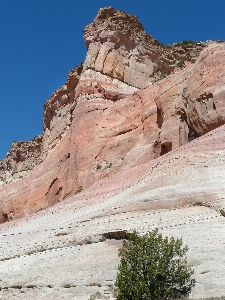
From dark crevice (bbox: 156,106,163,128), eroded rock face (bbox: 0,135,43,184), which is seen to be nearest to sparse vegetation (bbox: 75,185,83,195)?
dark crevice (bbox: 156,106,163,128)

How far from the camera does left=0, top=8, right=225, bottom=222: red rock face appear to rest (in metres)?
22.7

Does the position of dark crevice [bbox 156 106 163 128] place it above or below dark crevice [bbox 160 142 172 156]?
above

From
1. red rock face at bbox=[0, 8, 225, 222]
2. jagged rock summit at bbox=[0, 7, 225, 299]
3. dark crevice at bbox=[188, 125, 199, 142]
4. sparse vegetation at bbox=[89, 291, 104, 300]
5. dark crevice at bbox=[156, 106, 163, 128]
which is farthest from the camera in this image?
dark crevice at bbox=[156, 106, 163, 128]

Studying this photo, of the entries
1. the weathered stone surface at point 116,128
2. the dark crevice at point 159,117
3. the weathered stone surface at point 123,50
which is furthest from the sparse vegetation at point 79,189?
the weathered stone surface at point 123,50

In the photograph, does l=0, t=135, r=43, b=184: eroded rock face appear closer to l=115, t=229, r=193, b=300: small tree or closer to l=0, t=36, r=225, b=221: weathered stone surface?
l=0, t=36, r=225, b=221: weathered stone surface

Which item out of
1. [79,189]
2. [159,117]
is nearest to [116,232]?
[159,117]

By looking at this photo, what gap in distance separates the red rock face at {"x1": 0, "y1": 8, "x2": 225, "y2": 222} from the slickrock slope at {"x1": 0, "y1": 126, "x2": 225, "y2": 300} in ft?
22.5

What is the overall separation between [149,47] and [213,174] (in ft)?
95.5

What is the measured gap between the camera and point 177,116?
24.2 meters

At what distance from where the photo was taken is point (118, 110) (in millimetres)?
31203

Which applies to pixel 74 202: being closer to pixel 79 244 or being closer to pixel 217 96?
pixel 79 244

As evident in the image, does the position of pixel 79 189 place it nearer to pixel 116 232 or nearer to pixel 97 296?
pixel 116 232

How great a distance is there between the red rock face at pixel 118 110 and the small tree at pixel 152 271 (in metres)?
12.3

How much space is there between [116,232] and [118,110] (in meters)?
20.2
